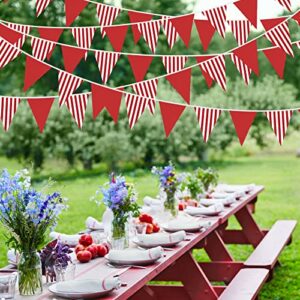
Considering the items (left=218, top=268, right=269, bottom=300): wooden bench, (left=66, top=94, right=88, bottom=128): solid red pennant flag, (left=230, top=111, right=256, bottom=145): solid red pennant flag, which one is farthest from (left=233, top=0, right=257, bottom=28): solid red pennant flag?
(left=218, top=268, right=269, bottom=300): wooden bench

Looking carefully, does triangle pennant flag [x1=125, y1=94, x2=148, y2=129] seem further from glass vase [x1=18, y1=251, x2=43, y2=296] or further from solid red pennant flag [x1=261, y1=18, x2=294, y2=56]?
glass vase [x1=18, y1=251, x2=43, y2=296]

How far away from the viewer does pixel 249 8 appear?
4523mm

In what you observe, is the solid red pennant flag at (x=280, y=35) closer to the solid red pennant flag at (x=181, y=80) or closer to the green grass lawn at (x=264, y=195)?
the solid red pennant flag at (x=181, y=80)

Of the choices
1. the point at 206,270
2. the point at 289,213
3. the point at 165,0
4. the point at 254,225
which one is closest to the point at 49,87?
the point at 165,0

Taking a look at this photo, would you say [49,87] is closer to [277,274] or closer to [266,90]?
[266,90]

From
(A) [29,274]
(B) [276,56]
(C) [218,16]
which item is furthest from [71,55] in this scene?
(A) [29,274]

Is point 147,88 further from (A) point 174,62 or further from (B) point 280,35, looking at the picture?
(B) point 280,35

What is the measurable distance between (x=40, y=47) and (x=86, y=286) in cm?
232

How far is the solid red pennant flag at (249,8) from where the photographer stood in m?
4.50

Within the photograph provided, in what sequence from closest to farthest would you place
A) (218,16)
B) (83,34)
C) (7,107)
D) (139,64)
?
1. (7,107)
2. (139,64)
3. (218,16)
4. (83,34)

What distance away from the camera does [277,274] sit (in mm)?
7027

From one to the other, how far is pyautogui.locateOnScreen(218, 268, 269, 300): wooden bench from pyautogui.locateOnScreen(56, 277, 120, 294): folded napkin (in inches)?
58.6

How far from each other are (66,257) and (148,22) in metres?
2.47

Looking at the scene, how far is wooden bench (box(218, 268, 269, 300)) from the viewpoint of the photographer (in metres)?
4.61
